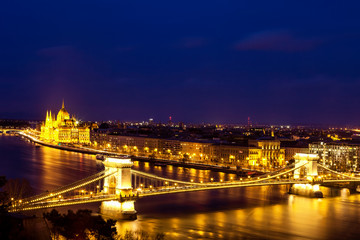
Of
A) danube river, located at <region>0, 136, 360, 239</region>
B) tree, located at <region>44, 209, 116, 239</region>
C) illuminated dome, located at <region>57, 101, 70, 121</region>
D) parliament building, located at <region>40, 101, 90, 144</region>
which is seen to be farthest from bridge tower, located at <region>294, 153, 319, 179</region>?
illuminated dome, located at <region>57, 101, 70, 121</region>

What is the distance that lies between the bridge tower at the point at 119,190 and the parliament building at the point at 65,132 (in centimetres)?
4319

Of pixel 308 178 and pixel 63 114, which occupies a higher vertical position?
pixel 63 114

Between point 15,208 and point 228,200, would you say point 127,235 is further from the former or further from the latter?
point 228,200

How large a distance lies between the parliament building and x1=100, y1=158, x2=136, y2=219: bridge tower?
43187 millimetres

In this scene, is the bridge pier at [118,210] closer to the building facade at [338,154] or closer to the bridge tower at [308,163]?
the bridge tower at [308,163]

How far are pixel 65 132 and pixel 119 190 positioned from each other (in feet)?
161

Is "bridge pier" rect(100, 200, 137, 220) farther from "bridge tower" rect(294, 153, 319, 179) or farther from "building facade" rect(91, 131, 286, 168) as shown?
"building facade" rect(91, 131, 286, 168)

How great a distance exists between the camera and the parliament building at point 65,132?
2372 inches

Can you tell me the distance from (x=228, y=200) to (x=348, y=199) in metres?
5.37

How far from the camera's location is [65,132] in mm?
61406

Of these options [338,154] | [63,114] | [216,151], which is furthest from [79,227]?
[63,114]

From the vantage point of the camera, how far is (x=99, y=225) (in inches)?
416

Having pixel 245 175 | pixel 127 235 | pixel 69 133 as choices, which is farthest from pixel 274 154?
pixel 69 133

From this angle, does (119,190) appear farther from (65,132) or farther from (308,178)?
(65,132)
